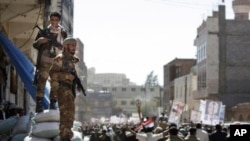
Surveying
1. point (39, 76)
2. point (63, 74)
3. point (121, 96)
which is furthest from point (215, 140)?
point (121, 96)

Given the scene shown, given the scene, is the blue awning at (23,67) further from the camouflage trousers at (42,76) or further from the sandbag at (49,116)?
the sandbag at (49,116)

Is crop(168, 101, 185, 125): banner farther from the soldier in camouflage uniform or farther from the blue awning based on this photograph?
the soldier in camouflage uniform

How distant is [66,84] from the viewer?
978 cm

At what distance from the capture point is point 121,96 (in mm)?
190875

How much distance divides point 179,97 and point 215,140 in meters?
70.9

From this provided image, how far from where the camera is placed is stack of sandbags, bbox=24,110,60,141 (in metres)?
10.6

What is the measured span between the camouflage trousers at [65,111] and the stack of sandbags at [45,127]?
3.04 ft

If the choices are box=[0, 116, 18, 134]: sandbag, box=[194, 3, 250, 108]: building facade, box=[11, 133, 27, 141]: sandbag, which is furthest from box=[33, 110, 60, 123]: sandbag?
box=[194, 3, 250, 108]: building facade

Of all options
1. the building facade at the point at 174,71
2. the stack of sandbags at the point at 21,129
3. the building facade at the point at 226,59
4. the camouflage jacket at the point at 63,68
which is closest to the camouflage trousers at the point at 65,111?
the camouflage jacket at the point at 63,68

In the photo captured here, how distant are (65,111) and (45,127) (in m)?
1.01

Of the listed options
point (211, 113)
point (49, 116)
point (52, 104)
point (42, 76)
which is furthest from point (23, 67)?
point (211, 113)

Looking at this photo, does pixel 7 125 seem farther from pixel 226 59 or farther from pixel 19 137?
pixel 226 59

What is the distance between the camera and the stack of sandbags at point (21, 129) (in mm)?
11562

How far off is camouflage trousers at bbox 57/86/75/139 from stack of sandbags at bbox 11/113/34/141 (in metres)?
1.93
